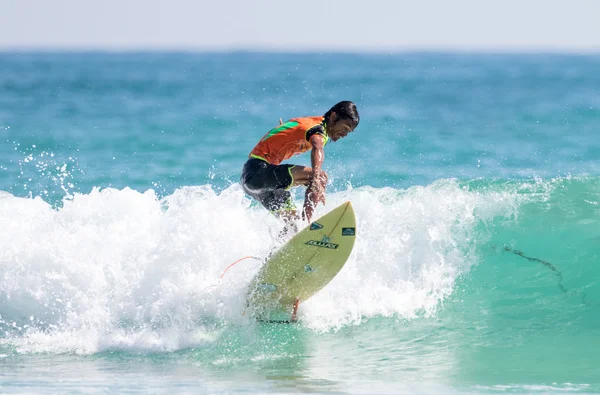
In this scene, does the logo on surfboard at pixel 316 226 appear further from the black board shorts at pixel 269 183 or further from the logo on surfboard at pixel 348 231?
the black board shorts at pixel 269 183

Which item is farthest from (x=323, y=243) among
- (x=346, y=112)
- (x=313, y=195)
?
(x=346, y=112)

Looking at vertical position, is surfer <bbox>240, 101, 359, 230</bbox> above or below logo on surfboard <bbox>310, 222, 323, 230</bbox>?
above

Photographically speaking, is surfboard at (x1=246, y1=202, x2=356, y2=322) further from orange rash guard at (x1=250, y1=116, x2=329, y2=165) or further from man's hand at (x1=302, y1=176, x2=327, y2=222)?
orange rash guard at (x1=250, y1=116, x2=329, y2=165)

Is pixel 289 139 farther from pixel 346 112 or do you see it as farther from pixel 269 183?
pixel 346 112

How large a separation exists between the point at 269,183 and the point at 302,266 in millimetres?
768

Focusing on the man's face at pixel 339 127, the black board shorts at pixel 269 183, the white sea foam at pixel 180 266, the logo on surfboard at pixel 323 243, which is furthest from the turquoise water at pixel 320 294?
the man's face at pixel 339 127

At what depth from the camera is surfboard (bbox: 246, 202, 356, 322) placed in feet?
23.0

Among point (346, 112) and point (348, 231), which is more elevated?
point (346, 112)

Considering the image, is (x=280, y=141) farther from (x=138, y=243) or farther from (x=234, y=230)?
(x=138, y=243)

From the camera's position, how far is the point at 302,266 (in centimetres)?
722

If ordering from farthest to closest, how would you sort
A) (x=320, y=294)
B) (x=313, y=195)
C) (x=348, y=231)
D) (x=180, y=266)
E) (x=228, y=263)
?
(x=228, y=263) → (x=180, y=266) → (x=320, y=294) → (x=348, y=231) → (x=313, y=195)

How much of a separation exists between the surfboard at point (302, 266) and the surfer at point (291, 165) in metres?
0.18

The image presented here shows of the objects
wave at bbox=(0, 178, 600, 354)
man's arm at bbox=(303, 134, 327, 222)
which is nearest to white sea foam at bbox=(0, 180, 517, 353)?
wave at bbox=(0, 178, 600, 354)

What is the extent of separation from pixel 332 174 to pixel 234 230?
514cm
